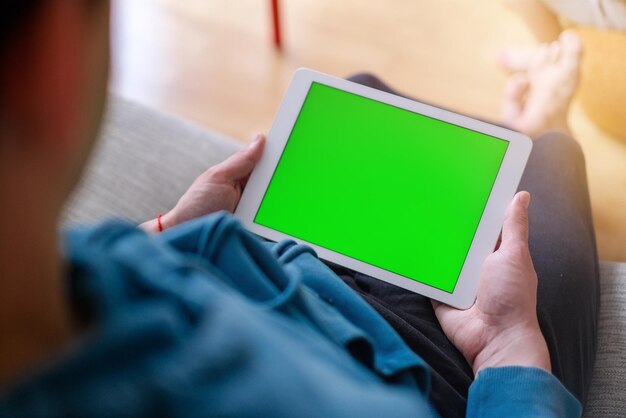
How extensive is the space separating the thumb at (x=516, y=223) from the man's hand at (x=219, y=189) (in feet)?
0.96

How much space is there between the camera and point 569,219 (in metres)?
0.87

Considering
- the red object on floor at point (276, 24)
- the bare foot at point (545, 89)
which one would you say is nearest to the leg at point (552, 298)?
the bare foot at point (545, 89)

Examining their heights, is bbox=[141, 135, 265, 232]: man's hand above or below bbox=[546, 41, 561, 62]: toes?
below

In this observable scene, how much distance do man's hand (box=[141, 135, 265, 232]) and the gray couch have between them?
0.48 ft

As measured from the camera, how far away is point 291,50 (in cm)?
148

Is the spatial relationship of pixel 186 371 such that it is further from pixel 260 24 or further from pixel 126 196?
pixel 260 24

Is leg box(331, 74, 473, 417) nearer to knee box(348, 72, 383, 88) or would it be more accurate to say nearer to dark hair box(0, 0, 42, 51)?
knee box(348, 72, 383, 88)

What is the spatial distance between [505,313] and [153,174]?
496mm

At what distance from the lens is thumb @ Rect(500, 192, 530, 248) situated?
0.77 metres

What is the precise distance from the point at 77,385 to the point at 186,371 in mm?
58

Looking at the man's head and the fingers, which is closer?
the man's head

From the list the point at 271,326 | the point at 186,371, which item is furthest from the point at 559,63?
the point at 186,371

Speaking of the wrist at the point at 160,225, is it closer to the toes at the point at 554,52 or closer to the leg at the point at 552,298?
the leg at the point at 552,298

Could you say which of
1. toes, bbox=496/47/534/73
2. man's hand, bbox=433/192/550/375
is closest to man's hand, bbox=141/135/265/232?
man's hand, bbox=433/192/550/375
